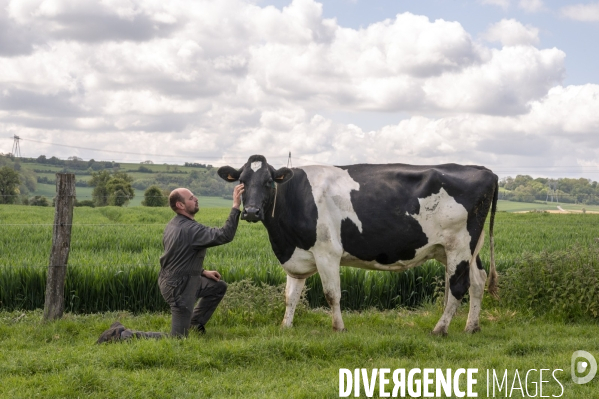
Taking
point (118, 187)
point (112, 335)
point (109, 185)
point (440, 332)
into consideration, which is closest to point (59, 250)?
point (112, 335)

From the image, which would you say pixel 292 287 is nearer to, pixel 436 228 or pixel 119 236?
pixel 436 228

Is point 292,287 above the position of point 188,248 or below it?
below

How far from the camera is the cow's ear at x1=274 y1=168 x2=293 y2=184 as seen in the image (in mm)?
8211

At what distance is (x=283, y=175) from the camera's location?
8.26m

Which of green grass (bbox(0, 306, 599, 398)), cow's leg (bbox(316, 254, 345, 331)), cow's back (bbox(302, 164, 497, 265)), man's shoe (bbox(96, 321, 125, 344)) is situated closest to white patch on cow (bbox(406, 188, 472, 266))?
cow's back (bbox(302, 164, 497, 265))

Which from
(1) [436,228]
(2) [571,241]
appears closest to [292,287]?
(1) [436,228]

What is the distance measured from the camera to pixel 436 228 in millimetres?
8703

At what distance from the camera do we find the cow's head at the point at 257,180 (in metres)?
7.93

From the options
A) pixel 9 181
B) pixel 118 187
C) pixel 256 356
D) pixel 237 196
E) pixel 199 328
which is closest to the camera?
pixel 256 356

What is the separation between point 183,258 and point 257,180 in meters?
1.35

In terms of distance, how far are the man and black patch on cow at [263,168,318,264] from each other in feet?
2.68

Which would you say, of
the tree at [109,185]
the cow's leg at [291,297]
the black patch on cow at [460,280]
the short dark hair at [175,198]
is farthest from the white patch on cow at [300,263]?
the tree at [109,185]

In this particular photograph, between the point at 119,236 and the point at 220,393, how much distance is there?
12.5m

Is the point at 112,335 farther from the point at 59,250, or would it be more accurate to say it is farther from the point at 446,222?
the point at 446,222
